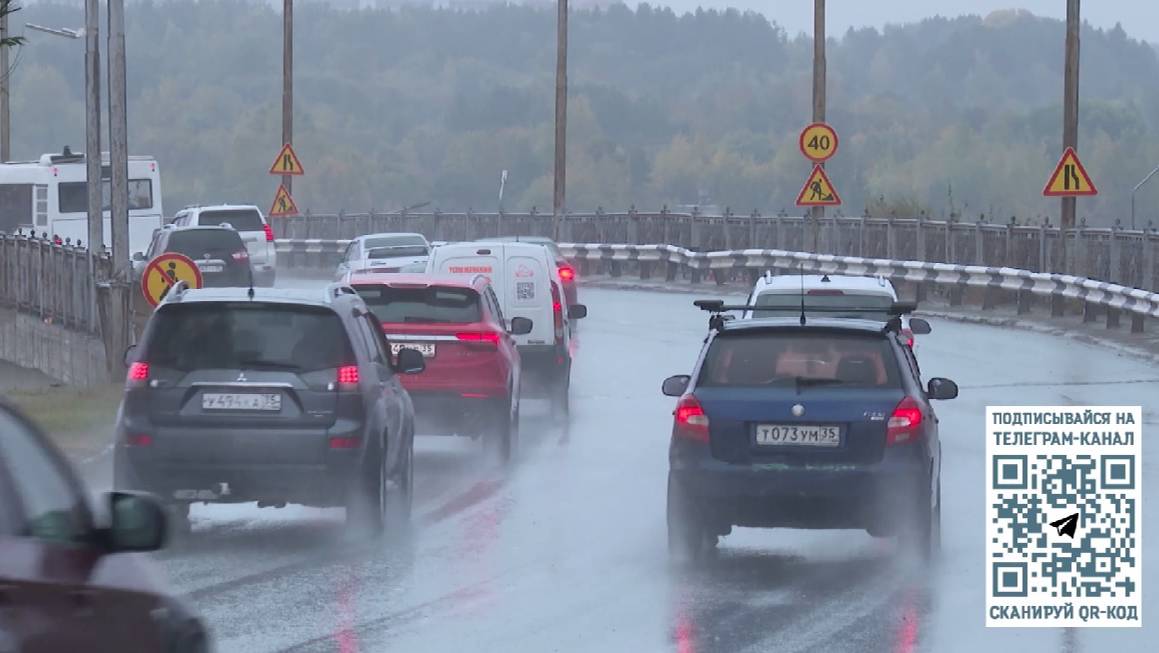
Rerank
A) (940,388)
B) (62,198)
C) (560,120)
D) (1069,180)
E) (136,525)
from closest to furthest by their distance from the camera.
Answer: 1. (136,525)
2. (940,388)
3. (1069,180)
4. (62,198)
5. (560,120)

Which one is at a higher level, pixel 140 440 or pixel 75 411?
pixel 140 440

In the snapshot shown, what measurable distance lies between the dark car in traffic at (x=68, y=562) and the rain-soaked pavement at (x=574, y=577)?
3767 millimetres

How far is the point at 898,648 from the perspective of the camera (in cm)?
1028

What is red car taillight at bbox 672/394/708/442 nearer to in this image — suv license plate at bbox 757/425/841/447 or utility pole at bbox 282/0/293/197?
suv license plate at bbox 757/425/841/447

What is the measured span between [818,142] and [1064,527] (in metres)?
29.0

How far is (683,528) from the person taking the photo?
508 inches

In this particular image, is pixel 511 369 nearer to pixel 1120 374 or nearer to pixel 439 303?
pixel 439 303

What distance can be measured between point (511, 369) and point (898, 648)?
9.38 m

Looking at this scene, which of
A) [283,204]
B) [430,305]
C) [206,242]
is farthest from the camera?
[283,204]

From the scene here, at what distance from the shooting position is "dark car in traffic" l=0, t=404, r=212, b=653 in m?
5.47

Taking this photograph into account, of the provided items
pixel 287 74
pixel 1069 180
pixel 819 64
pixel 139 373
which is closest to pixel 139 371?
pixel 139 373

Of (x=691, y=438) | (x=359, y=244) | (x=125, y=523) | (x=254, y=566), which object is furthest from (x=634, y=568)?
(x=359, y=244)

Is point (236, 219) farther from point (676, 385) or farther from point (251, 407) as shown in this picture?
point (676, 385)

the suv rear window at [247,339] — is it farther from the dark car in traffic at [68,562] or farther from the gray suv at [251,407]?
the dark car in traffic at [68,562]
